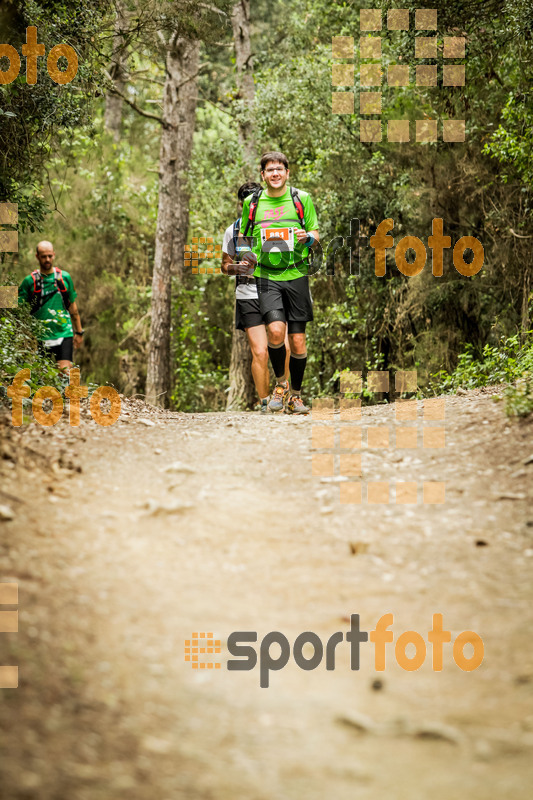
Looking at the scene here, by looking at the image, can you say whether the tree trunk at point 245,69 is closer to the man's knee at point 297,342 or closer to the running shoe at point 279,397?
the man's knee at point 297,342

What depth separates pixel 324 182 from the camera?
1298 cm

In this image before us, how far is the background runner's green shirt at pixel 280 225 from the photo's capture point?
24.0ft

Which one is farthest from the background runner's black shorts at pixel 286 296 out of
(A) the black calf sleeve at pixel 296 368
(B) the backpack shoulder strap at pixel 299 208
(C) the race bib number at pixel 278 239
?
(B) the backpack shoulder strap at pixel 299 208

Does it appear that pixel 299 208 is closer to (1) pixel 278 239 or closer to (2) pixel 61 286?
(1) pixel 278 239

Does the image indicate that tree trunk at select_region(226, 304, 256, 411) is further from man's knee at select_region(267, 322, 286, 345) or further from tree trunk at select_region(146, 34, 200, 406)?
man's knee at select_region(267, 322, 286, 345)

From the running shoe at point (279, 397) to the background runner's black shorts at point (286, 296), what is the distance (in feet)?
2.23

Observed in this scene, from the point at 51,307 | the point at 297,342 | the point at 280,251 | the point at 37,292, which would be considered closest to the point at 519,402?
the point at 297,342

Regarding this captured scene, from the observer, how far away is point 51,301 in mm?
8961

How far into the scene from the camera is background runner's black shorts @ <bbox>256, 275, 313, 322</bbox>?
7438mm

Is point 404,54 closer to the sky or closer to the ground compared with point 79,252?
closer to the sky

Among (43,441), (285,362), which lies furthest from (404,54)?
(43,441)

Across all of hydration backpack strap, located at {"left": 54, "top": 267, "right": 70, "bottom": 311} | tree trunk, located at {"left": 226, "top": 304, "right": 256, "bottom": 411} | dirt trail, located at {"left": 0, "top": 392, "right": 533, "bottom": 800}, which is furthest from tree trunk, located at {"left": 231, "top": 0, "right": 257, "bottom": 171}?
dirt trail, located at {"left": 0, "top": 392, "right": 533, "bottom": 800}

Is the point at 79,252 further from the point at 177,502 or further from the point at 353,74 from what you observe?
the point at 177,502

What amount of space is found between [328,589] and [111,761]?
137 cm
